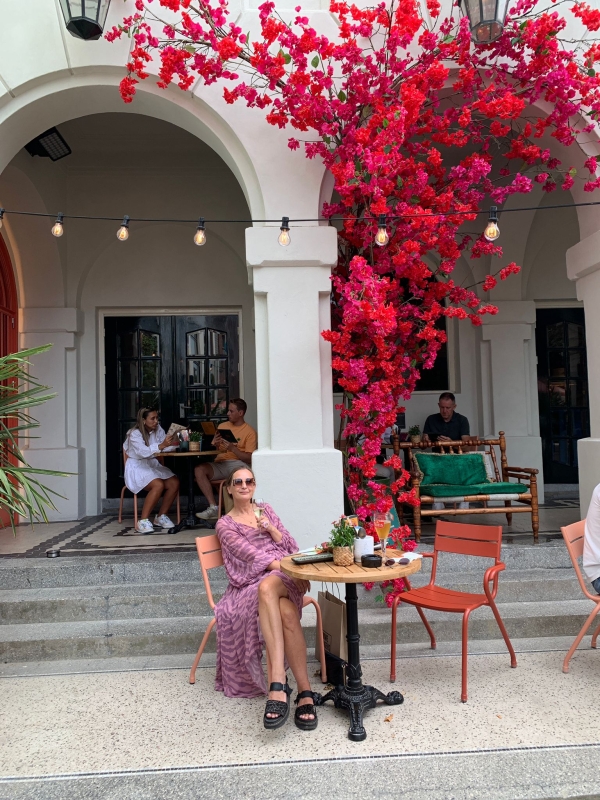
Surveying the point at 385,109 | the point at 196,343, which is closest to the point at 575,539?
the point at 385,109

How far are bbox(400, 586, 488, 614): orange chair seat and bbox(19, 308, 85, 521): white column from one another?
4.65 m

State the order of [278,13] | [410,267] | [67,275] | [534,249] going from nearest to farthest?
[410,267] → [278,13] → [67,275] → [534,249]

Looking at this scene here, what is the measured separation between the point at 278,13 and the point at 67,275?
400 cm

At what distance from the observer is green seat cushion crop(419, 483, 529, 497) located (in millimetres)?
5809

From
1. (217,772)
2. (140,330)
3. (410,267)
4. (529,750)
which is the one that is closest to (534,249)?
(410,267)

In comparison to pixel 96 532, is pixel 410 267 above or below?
above

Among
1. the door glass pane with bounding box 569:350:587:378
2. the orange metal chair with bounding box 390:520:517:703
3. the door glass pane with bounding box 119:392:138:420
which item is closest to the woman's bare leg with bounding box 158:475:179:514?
the door glass pane with bounding box 119:392:138:420

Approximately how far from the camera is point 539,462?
8078 millimetres

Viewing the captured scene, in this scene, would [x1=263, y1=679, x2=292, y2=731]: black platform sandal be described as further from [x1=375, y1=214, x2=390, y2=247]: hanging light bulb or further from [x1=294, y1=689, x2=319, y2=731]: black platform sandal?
[x1=375, y1=214, x2=390, y2=247]: hanging light bulb

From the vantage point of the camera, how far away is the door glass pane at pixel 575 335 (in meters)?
8.78

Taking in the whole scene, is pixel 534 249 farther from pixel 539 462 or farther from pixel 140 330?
pixel 140 330

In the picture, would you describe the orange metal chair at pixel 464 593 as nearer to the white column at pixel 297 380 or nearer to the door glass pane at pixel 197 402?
the white column at pixel 297 380

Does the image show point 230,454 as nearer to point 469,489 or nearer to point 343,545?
point 469,489

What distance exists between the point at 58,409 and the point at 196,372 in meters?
1.68
